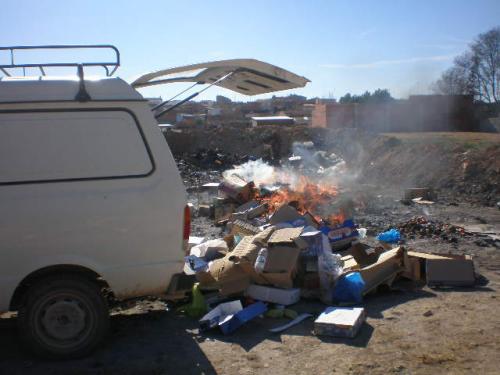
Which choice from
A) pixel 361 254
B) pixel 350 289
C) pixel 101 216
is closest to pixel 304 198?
pixel 361 254

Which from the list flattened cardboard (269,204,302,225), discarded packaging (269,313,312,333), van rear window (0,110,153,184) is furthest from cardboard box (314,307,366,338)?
flattened cardboard (269,204,302,225)

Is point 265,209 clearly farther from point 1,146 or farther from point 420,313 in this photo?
point 1,146

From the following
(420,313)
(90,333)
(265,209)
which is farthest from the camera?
(265,209)

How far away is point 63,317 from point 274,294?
234 cm

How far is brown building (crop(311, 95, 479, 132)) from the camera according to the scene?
30.7 metres

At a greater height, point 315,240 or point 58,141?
point 58,141

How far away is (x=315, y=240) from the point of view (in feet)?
20.4

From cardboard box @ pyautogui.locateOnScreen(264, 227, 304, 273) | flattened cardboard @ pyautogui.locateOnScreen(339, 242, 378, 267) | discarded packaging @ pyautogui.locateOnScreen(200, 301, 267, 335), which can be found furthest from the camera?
flattened cardboard @ pyautogui.locateOnScreen(339, 242, 378, 267)

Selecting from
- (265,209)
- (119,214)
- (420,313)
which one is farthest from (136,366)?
(265,209)

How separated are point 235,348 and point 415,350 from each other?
1646 mm

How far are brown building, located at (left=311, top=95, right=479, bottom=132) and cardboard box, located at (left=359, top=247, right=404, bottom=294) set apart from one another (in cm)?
2625

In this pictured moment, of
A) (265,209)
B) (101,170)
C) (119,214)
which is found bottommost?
(265,209)

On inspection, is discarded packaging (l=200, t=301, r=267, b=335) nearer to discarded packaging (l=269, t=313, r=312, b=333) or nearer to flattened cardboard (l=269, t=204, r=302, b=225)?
discarded packaging (l=269, t=313, r=312, b=333)

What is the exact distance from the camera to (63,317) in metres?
4.50
